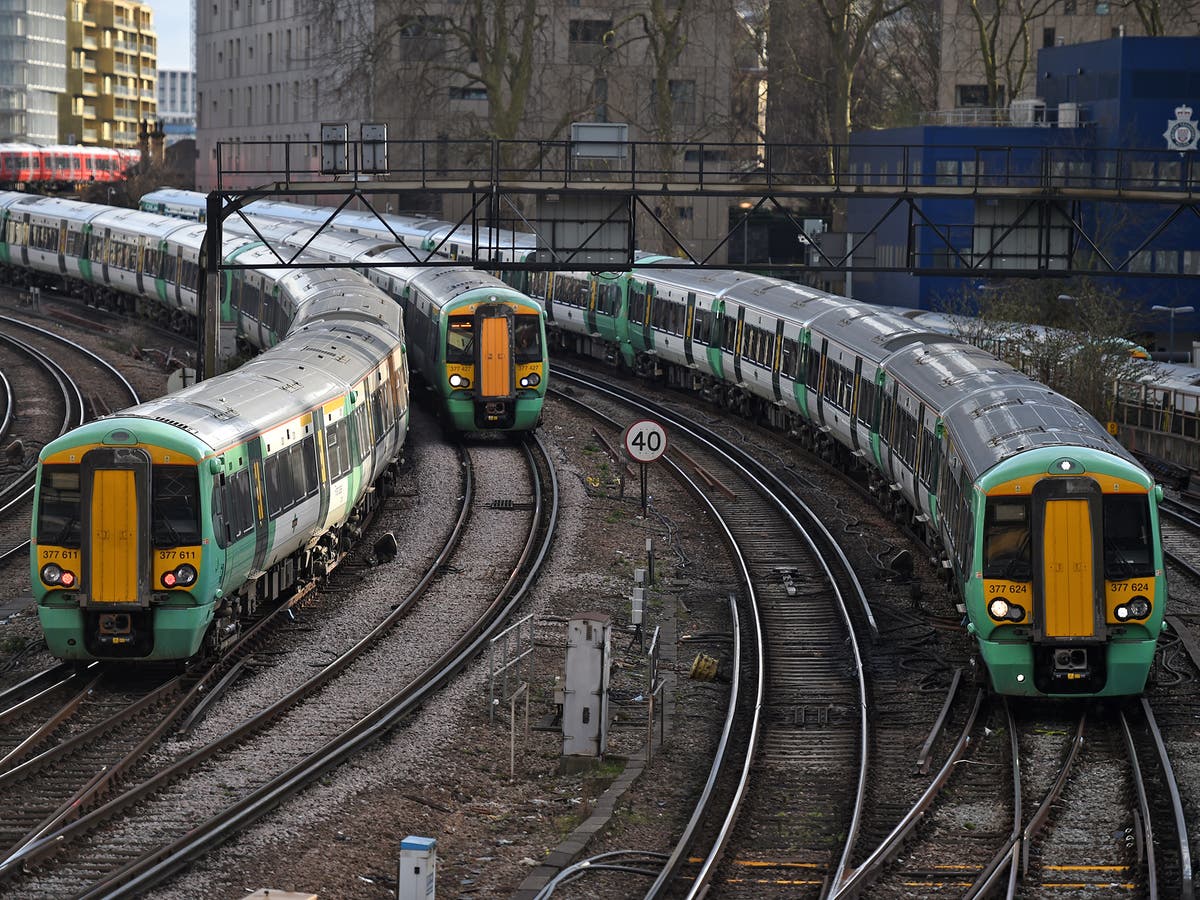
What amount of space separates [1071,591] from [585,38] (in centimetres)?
6117

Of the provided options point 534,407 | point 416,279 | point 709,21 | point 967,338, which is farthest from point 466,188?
point 709,21

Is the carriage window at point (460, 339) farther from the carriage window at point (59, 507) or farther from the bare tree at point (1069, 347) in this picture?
the carriage window at point (59, 507)

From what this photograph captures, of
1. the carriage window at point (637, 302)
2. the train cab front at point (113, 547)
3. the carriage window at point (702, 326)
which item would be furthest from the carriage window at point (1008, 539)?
the carriage window at point (637, 302)

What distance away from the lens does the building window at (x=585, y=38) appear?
75.2m

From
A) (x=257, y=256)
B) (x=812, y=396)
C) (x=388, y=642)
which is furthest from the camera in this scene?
(x=257, y=256)

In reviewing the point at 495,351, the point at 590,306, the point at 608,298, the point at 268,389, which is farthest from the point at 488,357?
the point at 590,306

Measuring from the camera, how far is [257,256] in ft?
150

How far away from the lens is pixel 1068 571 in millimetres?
17969

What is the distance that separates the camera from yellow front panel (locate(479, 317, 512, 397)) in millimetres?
34938

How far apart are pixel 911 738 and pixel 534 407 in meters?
18.6

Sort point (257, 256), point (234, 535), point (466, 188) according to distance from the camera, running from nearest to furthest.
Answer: point (234, 535) < point (466, 188) < point (257, 256)

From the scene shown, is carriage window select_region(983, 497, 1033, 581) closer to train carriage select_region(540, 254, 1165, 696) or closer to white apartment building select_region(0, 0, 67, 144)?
train carriage select_region(540, 254, 1165, 696)

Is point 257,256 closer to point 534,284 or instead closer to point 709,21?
point 534,284

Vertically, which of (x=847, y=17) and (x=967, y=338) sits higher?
(x=847, y=17)
